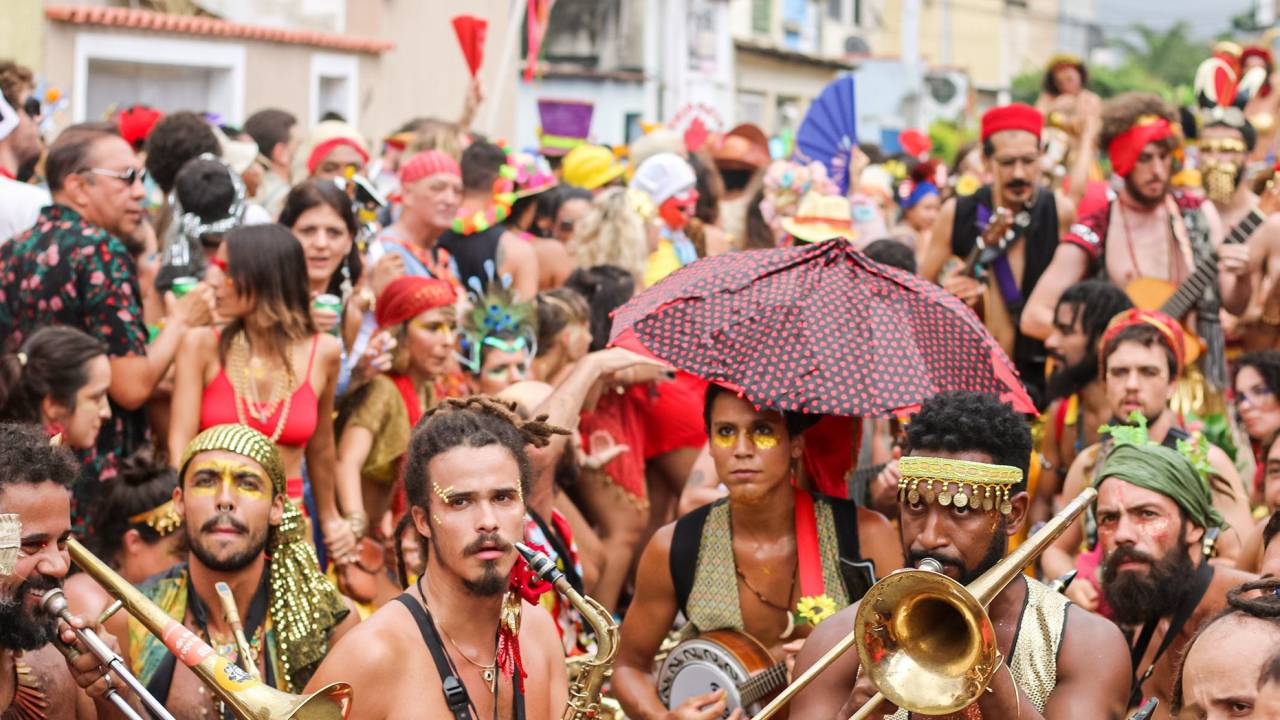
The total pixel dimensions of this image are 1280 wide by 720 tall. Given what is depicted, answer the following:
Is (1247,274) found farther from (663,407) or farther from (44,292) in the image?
(44,292)

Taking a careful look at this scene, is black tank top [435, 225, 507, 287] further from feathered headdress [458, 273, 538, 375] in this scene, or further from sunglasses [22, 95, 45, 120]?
sunglasses [22, 95, 45, 120]

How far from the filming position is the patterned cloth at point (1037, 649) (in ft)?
15.2

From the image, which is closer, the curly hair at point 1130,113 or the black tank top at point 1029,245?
the black tank top at point 1029,245

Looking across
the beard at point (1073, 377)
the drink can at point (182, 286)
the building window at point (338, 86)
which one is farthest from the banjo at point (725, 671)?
the building window at point (338, 86)

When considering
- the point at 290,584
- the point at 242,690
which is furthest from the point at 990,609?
the point at 290,584

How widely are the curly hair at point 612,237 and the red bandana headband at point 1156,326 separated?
2855 millimetres

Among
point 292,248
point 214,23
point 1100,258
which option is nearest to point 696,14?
point 214,23

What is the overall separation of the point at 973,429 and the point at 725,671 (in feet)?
4.16

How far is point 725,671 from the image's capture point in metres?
5.60

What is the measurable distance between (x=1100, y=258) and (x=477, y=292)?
3257 mm

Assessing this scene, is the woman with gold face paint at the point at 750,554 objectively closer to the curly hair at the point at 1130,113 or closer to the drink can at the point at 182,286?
the drink can at the point at 182,286

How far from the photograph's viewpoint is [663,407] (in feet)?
27.4

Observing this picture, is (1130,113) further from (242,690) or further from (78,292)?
(242,690)

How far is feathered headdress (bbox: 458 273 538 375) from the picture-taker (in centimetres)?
801
